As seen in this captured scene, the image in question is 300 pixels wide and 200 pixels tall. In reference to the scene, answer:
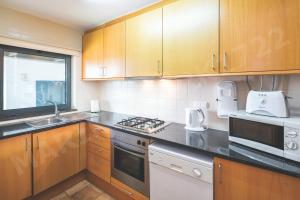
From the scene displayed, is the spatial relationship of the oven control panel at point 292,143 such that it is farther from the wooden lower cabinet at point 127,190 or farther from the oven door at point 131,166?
the wooden lower cabinet at point 127,190

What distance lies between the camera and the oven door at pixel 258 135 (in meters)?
1.03

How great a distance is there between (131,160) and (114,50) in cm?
139

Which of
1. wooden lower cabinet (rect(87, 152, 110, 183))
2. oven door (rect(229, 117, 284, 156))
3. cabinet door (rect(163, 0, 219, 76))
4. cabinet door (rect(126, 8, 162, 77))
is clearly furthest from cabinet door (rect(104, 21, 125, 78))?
oven door (rect(229, 117, 284, 156))

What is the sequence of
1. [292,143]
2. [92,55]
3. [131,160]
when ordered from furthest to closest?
[92,55] < [131,160] < [292,143]

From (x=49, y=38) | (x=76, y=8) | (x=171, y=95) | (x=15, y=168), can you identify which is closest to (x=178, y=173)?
(x=171, y=95)

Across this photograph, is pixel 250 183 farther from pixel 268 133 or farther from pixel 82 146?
pixel 82 146

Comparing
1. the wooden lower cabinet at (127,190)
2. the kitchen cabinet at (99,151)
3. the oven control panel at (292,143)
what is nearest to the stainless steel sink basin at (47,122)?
the kitchen cabinet at (99,151)

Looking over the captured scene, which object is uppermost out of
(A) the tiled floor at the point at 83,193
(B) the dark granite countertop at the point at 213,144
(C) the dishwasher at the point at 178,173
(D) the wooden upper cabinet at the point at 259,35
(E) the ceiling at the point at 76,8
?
(E) the ceiling at the point at 76,8

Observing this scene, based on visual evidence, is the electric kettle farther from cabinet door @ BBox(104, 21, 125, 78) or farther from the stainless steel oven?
cabinet door @ BBox(104, 21, 125, 78)

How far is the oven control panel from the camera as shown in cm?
95

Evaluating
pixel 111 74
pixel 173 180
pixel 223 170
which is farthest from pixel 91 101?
pixel 223 170

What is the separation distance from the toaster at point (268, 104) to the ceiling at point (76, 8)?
1.39m

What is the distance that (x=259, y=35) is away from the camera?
1160 millimetres

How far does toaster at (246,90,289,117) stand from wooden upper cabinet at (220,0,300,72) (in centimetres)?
18
